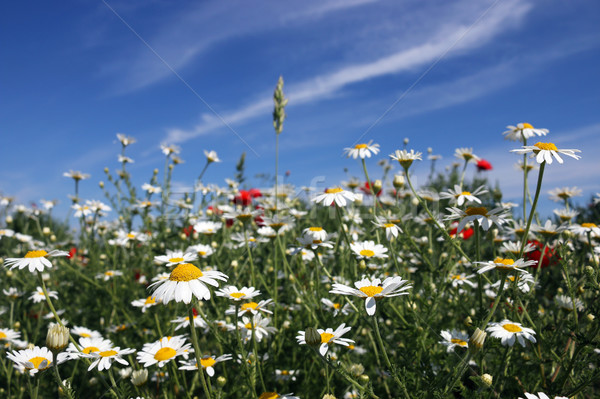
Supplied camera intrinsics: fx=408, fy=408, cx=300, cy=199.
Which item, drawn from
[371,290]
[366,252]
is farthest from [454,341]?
[371,290]

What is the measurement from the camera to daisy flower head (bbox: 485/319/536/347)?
66.4 inches

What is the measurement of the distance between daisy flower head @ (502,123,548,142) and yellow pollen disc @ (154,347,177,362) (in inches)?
88.6

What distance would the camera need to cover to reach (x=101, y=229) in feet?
13.0

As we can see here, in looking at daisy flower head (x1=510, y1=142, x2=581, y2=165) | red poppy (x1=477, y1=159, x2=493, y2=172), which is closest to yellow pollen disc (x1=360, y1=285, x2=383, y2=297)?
daisy flower head (x1=510, y1=142, x2=581, y2=165)

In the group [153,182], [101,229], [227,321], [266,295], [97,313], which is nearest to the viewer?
[227,321]

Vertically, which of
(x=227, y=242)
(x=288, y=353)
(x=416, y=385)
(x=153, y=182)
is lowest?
(x=288, y=353)

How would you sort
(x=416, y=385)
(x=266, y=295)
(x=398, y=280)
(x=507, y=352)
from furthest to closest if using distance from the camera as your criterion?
(x=266, y=295)
(x=507, y=352)
(x=416, y=385)
(x=398, y=280)

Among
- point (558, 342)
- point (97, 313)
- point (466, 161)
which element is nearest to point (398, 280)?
point (558, 342)

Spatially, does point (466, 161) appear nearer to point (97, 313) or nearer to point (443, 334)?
point (443, 334)

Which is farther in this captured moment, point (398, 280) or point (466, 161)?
point (466, 161)

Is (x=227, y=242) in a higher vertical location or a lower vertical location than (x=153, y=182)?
lower

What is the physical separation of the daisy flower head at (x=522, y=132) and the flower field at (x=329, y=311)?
0.01 meters

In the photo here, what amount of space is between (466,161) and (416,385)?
7.38 ft

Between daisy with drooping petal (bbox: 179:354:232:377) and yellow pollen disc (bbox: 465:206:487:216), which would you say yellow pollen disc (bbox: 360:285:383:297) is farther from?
daisy with drooping petal (bbox: 179:354:232:377)
